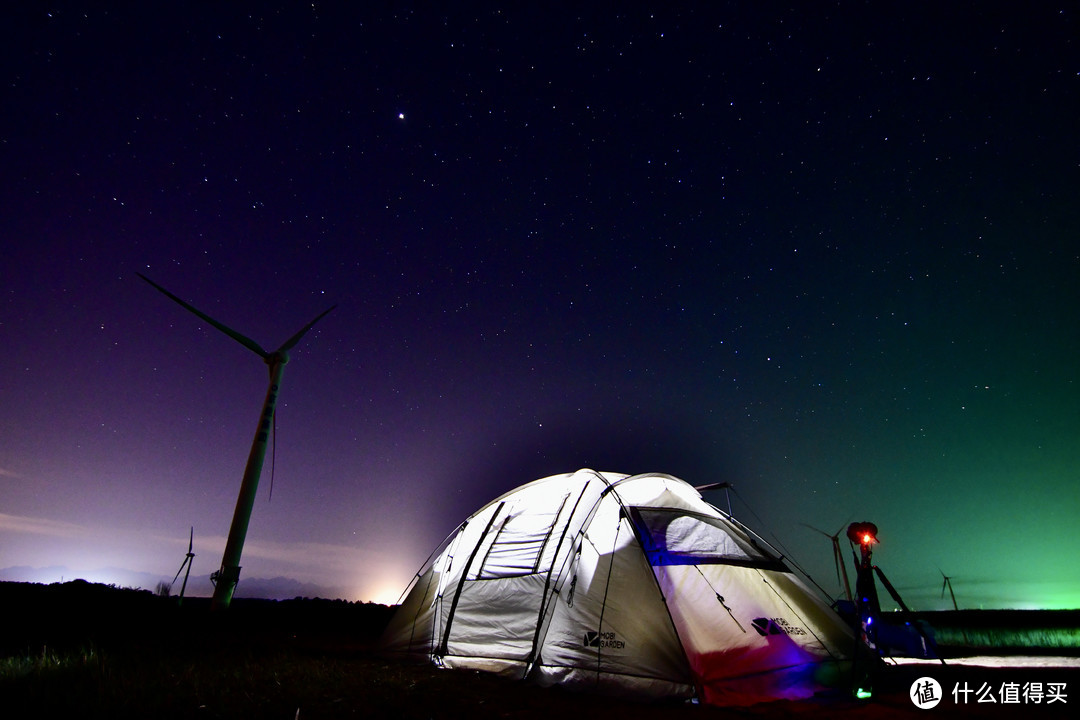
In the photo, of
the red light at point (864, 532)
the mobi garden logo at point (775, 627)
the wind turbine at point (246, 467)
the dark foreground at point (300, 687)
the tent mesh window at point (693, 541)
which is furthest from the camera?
the wind turbine at point (246, 467)

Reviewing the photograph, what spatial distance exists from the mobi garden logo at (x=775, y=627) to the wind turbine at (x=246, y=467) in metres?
14.5

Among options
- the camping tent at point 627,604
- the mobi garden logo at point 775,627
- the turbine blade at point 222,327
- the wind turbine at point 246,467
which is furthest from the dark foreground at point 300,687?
the turbine blade at point 222,327

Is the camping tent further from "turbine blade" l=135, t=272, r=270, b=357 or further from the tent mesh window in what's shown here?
"turbine blade" l=135, t=272, r=270, b=357

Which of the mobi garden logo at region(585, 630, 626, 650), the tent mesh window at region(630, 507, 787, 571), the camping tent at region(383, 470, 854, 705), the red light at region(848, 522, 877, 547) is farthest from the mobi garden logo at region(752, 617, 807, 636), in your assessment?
the red light at region(848, 522, 877, 547)

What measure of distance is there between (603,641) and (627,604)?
0.56 metres

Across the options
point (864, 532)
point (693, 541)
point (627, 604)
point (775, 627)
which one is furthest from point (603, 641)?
point (864, 532)

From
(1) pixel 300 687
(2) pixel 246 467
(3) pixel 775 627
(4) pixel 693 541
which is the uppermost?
(2) pixel 246 467

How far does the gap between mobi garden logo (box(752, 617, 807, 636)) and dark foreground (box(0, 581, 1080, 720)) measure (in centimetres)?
84

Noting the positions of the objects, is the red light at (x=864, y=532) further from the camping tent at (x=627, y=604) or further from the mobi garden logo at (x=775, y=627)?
the mobi garden logo at (x=775, y=627)

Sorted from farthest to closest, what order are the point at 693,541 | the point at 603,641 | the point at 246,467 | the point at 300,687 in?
1. the point at 246,467
2. the point at 693,541
3. the point at 603,641
4. the point at 300,687

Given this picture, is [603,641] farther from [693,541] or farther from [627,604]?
[693,541]

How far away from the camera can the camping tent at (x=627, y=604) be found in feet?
23.2

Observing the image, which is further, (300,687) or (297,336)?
(297,336)

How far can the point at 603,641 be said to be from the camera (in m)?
7.37
